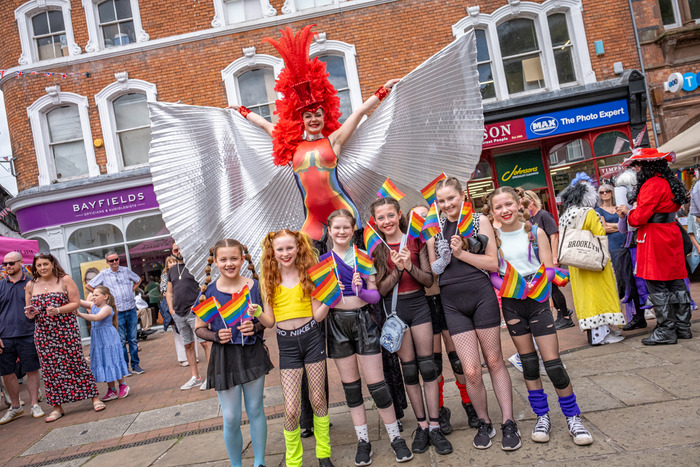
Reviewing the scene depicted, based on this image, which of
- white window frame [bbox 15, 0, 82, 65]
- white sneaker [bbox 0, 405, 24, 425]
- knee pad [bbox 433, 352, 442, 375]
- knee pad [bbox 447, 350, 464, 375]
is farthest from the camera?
white window frame [bbox 15, 0, 82, 65]

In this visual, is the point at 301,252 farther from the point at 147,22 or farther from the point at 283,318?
the point at 147,22

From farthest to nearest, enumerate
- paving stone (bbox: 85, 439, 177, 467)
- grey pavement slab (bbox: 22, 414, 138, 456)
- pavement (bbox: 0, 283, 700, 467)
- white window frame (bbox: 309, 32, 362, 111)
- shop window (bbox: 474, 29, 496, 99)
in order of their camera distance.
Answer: shop window (bbox: 474, 29, 496, 99) < white window frame (bbox: 309, 32, 362, 111) < grey pavement slab (bbox: 22, 414, 138, 456) < paving stone (bbox: 85, 439, 177, 467) < pavement (bbox: 0, 283, 700, 467)

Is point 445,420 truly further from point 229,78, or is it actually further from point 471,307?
point 229,78

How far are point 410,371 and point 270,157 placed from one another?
180cm

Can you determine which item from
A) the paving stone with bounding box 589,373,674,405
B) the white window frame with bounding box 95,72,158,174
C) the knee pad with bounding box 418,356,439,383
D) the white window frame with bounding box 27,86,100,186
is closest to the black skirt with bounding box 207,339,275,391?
the knee pad with bounding box 418,356,439,383

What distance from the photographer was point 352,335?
2.78m

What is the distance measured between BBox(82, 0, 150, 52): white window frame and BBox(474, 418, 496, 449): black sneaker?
10.4 meters

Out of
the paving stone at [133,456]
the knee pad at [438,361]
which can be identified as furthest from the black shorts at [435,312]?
the paving stone at [133,456]

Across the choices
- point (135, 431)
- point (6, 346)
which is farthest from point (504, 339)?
point (6, 346)

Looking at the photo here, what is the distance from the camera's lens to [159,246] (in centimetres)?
1058

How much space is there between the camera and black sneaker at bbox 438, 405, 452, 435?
9.92 feet

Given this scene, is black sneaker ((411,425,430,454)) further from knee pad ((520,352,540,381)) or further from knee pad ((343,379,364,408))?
knee pad ((520,352,540,381))

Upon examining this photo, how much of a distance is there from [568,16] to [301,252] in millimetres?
9782

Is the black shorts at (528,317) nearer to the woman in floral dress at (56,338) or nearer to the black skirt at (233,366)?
the black skirt at (233,366)
